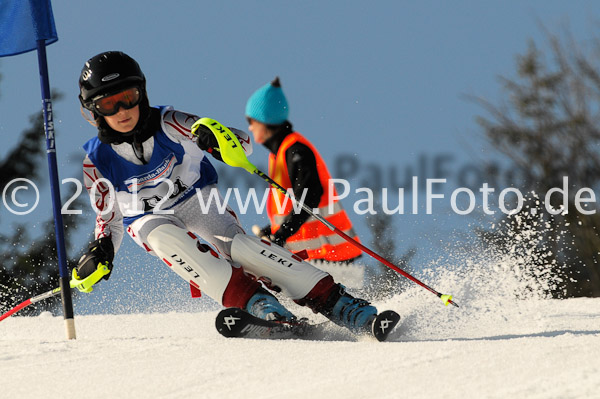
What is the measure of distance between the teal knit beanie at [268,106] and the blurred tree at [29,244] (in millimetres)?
7470

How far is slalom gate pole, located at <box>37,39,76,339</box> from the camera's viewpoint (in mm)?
4203

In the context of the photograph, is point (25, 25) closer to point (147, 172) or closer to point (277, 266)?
point (147, 172)

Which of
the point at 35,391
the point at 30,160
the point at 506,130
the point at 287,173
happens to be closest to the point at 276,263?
the point at 287,173

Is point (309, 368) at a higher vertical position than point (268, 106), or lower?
lower

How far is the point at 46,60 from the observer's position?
15.3 feet

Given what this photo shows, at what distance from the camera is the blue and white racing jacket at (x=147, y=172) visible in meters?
3.81

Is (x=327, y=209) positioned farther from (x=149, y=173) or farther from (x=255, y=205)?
(x=149, y=173)

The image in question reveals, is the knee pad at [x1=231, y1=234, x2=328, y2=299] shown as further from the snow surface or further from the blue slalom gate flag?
the blue slalom gate flag

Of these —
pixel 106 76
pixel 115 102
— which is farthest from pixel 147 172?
pixel 106 76

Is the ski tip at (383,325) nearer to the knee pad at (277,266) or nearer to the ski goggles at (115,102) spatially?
the knee pad at (277,266)

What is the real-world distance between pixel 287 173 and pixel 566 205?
302 inches

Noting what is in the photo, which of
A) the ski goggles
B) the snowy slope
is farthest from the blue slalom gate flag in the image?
the snowy slope

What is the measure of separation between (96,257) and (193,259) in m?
0.64

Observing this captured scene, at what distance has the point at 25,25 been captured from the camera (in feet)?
15.9
